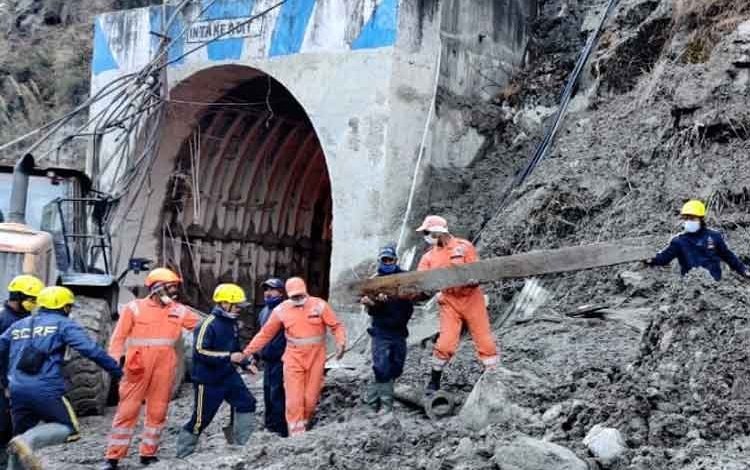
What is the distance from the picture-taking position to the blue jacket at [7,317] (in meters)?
7.74

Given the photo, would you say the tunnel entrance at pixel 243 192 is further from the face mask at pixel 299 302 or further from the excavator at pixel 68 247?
the face mask at pixel 299 302

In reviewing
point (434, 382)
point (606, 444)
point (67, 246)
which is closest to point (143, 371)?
point (434, 382)

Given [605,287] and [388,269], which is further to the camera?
[605,287]

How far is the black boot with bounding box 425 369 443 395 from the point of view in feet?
24.9

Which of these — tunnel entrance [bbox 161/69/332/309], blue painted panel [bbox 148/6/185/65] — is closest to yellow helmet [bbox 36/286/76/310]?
blue painted panel [bbox 148/6/185/65]

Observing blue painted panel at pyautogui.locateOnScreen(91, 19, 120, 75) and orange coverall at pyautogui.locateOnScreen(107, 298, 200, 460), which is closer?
orange coverall at pyautogui.locateOnScreen(107, 298, 200, 460)

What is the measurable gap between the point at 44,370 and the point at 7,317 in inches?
45.2

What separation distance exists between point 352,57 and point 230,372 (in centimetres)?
582

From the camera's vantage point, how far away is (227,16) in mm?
13867

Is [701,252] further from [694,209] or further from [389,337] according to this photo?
[389,337]

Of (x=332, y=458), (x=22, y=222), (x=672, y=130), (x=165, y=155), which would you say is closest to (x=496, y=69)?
(x=672, y=130)

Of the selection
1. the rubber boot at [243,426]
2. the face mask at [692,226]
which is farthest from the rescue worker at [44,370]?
the face mask at [692,226]

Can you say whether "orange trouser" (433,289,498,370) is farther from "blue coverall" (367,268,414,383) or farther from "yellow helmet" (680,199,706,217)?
"yellow helmet" (680,199,706,217)

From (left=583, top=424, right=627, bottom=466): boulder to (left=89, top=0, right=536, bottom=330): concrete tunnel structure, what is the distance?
686cm
